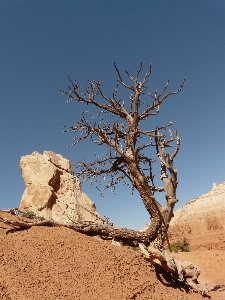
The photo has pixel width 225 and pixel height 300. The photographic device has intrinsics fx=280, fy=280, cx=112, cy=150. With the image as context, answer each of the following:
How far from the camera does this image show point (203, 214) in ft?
186

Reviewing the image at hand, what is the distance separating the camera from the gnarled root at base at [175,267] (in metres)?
5.62

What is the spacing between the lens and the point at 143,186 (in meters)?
7.16

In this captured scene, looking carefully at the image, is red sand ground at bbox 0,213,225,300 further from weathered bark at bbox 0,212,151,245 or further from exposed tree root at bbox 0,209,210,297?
weathered bark at bbox 0,212,151,245

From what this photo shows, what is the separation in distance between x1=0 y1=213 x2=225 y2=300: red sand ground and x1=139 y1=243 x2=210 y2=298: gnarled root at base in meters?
0.16

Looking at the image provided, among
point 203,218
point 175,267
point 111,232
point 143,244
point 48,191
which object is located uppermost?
point 203,218

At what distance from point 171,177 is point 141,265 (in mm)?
2605

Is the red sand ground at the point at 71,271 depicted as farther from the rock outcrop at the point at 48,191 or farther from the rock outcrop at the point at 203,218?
the rock outcrop at the point at 203,218

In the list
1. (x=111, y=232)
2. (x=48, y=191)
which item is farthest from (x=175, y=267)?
(x=48, y=191)

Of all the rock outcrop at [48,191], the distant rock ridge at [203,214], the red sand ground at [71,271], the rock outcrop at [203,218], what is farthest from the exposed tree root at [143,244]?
the distant rock ridge at [203,214]

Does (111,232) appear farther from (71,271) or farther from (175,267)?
(71,271)

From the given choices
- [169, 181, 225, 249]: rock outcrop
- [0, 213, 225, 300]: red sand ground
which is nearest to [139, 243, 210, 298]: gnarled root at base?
[0, 213, 225, 300]: red sand ground

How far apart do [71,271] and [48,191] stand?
11467mm

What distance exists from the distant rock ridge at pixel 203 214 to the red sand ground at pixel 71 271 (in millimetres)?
49298

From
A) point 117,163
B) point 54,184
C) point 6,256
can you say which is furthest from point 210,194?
point 6,256
